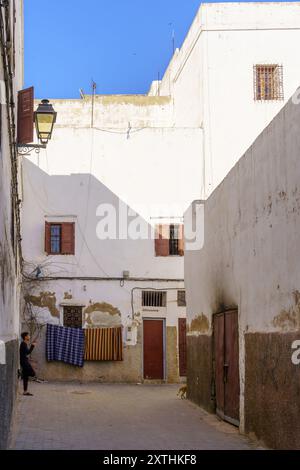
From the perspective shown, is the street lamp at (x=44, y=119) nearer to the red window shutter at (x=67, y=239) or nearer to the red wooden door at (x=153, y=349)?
the red window shutter at (x=67, y=239)

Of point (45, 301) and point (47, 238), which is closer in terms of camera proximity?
point (45, 301)

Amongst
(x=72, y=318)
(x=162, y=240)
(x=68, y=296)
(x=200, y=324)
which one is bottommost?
(x=72, y=318)

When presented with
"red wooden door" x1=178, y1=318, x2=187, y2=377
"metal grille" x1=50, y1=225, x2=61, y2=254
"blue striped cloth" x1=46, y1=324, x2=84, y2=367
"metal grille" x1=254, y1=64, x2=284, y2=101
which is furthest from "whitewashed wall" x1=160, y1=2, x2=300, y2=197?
"blue striped cloth" x1=46, y1=324, x2=84, y2=367

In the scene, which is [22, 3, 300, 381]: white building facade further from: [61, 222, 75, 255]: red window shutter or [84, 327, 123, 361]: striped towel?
[84, 327, 123, 361]: striped towel

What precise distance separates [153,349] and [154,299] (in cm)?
172

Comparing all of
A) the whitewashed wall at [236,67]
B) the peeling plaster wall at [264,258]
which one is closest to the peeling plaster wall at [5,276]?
the peeling plaster wall at [264,258]

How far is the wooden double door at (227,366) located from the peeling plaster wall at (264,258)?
36 centimetres

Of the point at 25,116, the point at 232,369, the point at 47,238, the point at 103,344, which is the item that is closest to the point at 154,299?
the point at 103,344

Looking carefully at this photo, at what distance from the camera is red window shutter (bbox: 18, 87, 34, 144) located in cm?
1095

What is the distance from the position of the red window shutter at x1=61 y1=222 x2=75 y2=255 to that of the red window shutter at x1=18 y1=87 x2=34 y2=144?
11026 millimetres

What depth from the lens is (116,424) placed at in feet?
39.0

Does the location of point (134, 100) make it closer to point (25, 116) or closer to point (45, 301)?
point (45, 301)
